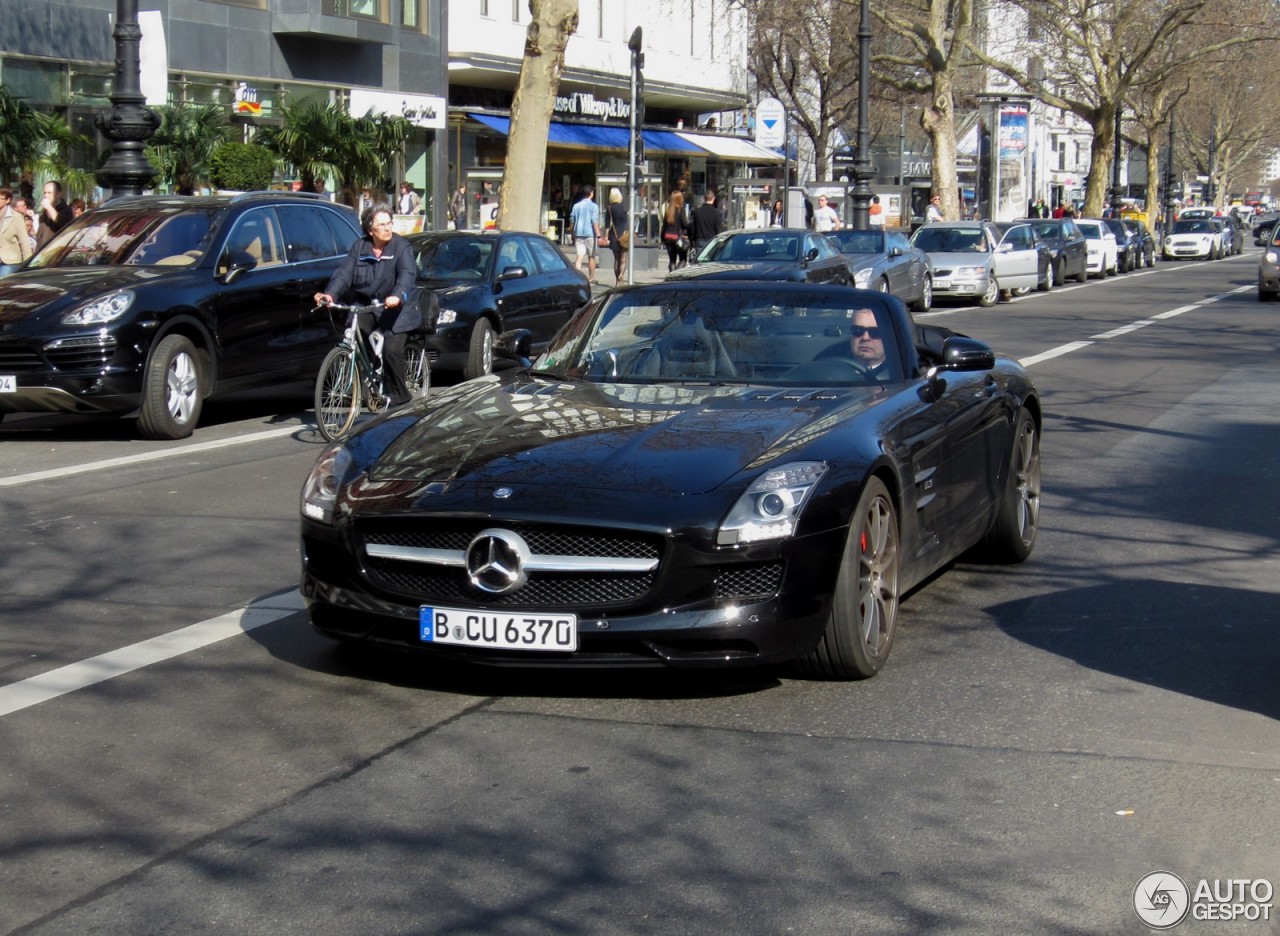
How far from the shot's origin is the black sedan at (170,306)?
12.6 meters

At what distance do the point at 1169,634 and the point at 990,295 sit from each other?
26.3 metres

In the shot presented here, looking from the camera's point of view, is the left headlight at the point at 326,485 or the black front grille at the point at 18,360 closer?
the left headlight at the point at 326,485

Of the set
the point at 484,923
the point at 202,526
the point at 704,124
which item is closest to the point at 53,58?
the point at 202,526

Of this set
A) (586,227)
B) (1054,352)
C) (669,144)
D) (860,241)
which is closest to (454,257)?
(1054,352)

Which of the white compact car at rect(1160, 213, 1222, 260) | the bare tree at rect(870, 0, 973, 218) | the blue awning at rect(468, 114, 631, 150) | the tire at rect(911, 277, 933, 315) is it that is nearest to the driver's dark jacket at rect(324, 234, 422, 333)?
the tire at rect(911, 277, 933, 315)

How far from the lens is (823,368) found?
718 centimetres

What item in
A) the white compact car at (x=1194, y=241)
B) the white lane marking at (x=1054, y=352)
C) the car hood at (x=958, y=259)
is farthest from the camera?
the white compact car at (x=1194, y=241)

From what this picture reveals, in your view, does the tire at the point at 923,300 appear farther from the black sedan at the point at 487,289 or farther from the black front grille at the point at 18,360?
the black front grille at the point at 18,360

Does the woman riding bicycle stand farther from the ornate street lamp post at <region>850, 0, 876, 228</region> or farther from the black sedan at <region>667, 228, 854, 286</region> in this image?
the ornate street lamp post at <region>850, 0, 876, 228</region>

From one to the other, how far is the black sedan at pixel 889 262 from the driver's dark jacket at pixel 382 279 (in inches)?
563

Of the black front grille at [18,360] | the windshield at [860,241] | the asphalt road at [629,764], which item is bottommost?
the asphalt road at [629,764]

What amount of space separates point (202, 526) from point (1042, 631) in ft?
15.1

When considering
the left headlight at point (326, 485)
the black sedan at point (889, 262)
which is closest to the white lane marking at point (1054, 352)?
the black sedan at point (889, 262)

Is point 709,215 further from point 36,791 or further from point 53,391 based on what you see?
point 36,791
